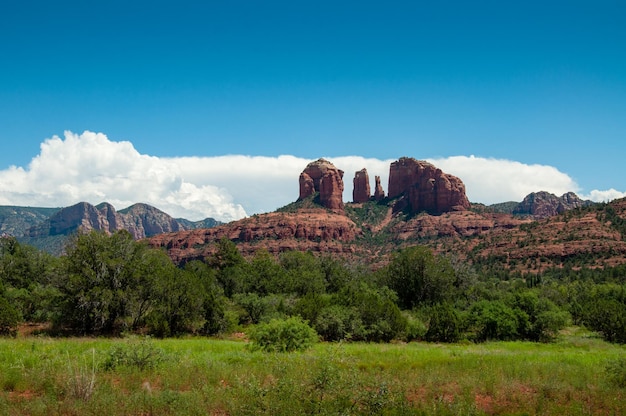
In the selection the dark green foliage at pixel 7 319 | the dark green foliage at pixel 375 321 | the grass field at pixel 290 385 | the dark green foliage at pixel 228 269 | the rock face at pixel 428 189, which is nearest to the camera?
the grass field at pixel 290 385

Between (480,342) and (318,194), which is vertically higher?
(318,194)

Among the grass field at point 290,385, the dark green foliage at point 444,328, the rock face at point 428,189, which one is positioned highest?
the rock face at point 428,189

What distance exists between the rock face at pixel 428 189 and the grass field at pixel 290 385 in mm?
160127

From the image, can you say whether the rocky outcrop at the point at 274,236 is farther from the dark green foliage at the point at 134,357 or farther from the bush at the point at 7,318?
the dark green foliage at the point at 134,357

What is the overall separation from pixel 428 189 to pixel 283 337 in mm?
162792

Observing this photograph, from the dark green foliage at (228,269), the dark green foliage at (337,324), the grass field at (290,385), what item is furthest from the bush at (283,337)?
the dark green foliage at (228,269)

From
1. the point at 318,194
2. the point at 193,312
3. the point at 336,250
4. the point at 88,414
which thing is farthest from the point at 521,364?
the point at 318,194

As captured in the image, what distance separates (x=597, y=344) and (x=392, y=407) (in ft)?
88.8

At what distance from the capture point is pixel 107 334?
30.3 meters

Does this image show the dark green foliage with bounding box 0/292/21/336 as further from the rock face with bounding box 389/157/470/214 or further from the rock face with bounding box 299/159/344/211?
the rock face with bounding box 389/157/470/214

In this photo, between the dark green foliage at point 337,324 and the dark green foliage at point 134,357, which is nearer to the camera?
the dark green foliage at point 134,357

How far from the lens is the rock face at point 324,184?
184m

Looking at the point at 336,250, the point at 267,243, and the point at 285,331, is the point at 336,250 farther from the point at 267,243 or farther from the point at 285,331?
the point at 285,331

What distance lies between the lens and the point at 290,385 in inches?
456
